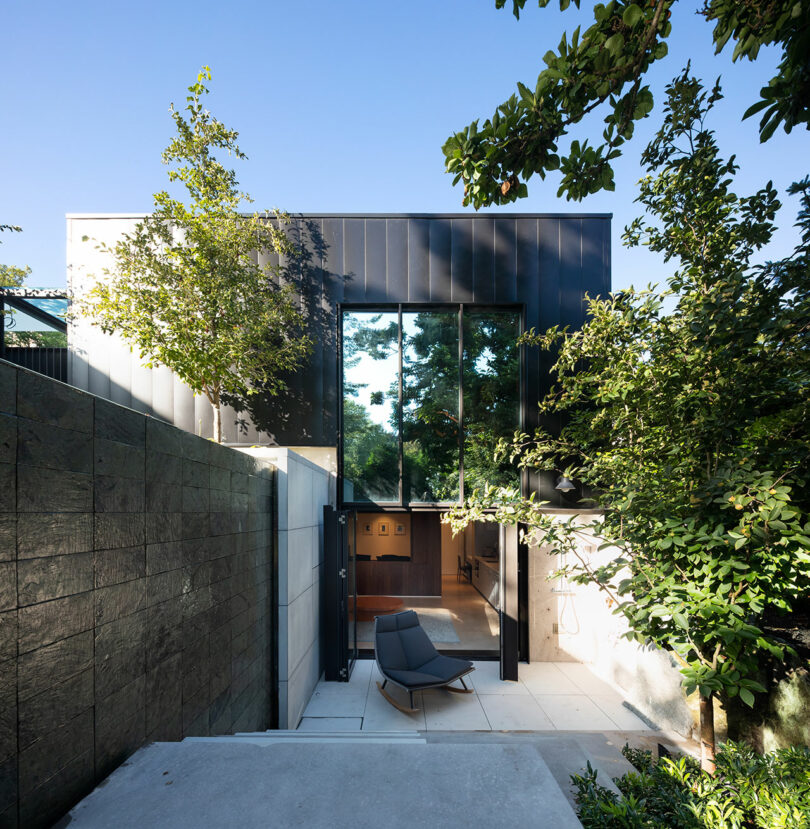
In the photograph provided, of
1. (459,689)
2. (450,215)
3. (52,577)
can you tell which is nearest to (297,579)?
(459,689)

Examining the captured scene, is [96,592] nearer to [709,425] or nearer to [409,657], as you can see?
[709,425]

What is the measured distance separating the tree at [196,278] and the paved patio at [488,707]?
4.38 m

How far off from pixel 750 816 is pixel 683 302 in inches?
124

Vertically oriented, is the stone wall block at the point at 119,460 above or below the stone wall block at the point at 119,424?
below

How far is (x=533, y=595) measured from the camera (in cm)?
745

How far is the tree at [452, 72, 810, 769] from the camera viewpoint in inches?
104

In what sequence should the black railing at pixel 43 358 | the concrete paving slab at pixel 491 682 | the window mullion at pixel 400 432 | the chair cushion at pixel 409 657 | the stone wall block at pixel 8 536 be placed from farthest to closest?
the black railing at pixel 43 358 < the window mullion at pixel 400 432 < the concrete paving slab at pixel 491 682 < the chair cushion at pixel 409 657 < the stone wall block at pixel 8 536

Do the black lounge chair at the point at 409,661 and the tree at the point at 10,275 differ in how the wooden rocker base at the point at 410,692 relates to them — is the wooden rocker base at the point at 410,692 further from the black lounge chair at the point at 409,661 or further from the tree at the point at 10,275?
the tree at the point at 10,275

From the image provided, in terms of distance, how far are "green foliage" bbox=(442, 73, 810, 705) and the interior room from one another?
262 inches

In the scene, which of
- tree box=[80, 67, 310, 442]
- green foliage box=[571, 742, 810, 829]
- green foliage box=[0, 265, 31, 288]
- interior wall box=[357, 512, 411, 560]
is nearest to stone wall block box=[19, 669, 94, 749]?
green foliage box=[571, 742, 810, 829]

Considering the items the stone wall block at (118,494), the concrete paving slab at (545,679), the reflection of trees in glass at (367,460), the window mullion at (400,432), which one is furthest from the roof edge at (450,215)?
the concrete paving slab at (545,679)

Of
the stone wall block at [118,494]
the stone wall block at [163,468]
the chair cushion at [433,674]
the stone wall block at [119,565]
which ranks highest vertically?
the stone wall block at [163,468]

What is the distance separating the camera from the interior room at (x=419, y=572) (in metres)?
10.3

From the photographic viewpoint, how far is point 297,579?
17.2 ft
